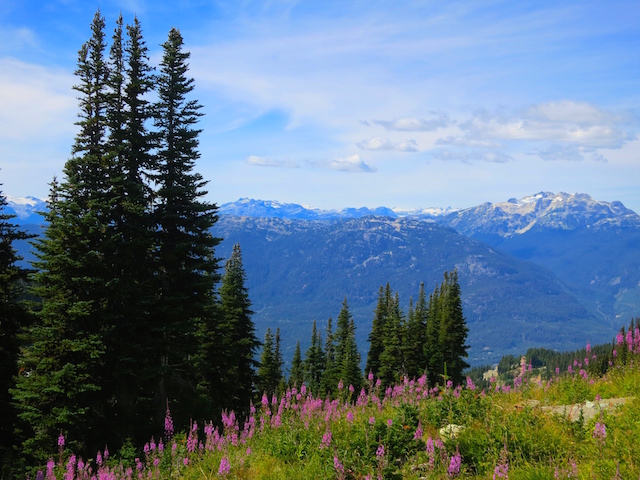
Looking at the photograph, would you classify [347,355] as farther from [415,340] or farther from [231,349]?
[231,349]

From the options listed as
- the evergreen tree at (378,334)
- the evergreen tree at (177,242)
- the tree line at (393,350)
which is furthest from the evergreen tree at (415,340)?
the evergreen tree at (177,242)

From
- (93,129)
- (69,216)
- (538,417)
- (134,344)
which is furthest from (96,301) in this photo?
(538,417)

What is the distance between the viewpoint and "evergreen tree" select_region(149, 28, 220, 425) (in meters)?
18.9

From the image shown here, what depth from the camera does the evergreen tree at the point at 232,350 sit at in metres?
29.4

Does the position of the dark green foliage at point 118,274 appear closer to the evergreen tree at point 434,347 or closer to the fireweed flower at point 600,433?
the fireweed flower at point 600,433

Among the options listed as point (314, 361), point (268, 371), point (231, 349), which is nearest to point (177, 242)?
point (231, 349)

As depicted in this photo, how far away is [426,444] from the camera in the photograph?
6.30 m

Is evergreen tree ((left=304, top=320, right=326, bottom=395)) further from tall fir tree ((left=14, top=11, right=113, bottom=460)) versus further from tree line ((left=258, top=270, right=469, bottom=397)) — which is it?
tall fir tree ((left=14, top=11, right=113, bottom=460))

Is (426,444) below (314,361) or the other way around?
the other way around

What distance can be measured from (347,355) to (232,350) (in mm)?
18004

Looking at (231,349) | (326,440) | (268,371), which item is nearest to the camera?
(326,440)

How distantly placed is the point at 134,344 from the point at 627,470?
1653cm

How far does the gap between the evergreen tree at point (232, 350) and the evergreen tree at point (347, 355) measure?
1206 centimetres

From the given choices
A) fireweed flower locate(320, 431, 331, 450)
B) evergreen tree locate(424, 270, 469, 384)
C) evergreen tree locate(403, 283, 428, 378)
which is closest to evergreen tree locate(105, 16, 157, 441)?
fireweed flower locate(320, 431, 331, 450)
